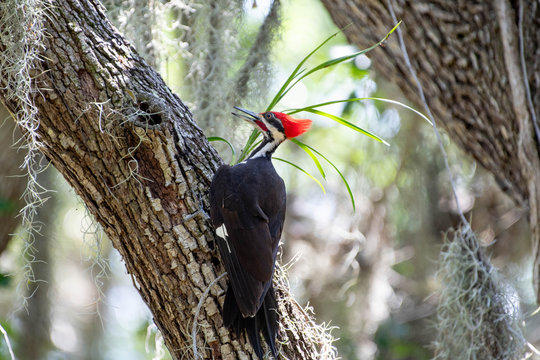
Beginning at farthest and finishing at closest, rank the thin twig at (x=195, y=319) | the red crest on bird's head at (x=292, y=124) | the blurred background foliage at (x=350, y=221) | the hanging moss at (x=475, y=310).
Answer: the blurred background foliage at (x=350, y=221) → the hanging moss at (x=475, y=310) → the red crest on bird's head at (x=292, y=124) → the thin twig at (x=195, y=319)

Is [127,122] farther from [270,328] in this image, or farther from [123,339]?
[123,339]

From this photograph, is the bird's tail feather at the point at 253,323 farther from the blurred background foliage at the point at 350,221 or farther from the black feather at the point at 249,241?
the blurred background foliage at the point at 350,221

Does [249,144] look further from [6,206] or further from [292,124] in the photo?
[6,206]

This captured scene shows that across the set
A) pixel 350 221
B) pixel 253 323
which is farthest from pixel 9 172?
pixel 350 221

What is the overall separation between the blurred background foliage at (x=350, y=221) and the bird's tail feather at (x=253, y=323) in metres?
1.39

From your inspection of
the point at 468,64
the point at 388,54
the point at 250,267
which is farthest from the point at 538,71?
the point at 250,267

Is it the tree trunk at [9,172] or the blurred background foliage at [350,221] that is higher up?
the tree trunk at [9,172]

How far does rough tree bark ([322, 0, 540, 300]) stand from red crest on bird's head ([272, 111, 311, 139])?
762 millimetres

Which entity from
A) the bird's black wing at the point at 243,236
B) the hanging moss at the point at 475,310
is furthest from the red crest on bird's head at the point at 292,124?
the hanging moss at the point at 475,310

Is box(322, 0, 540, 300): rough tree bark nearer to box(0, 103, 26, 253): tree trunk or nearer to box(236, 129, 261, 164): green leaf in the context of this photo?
box(236, 129, 261, 164): green leaf

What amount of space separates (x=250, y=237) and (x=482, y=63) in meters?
1.51

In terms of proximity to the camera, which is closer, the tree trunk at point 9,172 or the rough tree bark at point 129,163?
the rough tree bark at point 129,163

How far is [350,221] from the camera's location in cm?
421

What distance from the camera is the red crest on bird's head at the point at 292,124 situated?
7.11 feet
